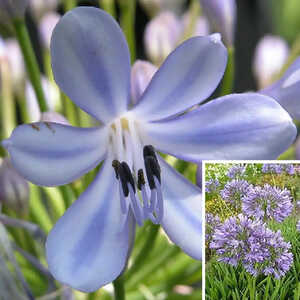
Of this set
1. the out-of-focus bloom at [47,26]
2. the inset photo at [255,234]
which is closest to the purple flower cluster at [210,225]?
the inset photo at [255,234]

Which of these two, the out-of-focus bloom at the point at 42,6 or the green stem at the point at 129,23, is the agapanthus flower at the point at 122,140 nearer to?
the green stem at the point at 129,23

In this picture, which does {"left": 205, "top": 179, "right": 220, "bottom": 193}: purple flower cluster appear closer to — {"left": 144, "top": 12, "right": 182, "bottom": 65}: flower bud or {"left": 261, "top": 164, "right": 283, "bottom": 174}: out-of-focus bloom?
{"left": 261, "top": 164, "right": 283, "bottom": 174}: out-of-focus bloom

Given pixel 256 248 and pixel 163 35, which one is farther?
pixel 163 35

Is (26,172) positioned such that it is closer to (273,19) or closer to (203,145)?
(203,145)

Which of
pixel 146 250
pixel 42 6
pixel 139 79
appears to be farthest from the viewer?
pixel 42 6

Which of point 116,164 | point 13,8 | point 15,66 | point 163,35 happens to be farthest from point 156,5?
point 116,164

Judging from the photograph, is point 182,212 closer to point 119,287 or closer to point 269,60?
point 119,287

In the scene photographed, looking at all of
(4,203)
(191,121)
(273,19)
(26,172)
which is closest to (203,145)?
(191,121)
